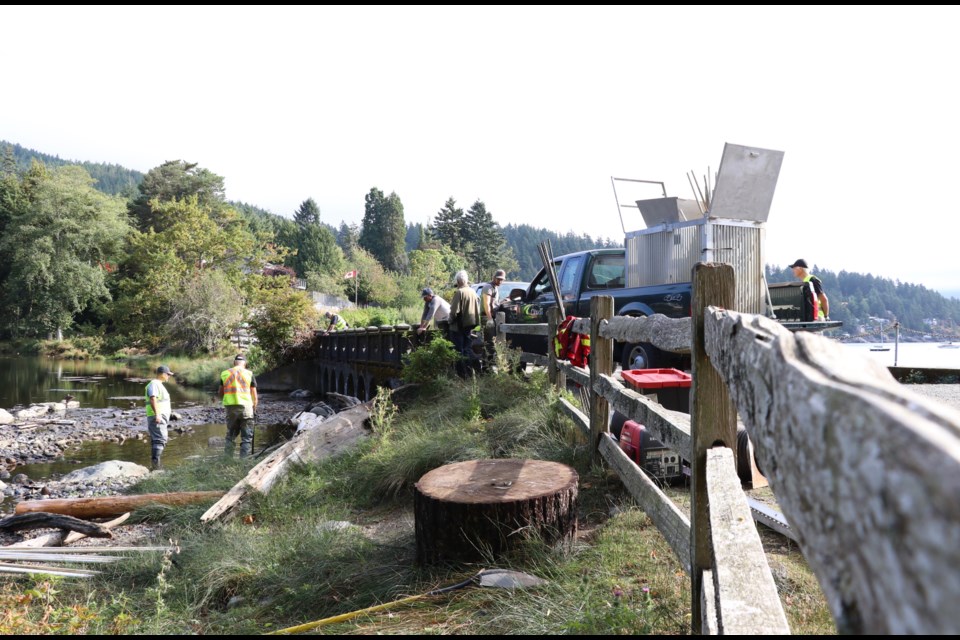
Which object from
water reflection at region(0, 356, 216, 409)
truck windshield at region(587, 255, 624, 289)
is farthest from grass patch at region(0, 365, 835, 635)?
water reflection at region(0, 356, 216, 409)

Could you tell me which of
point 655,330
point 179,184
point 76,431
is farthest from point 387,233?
point 655,330

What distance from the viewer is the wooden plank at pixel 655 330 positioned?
3258 millimetres

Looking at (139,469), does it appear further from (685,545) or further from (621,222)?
(685,545)

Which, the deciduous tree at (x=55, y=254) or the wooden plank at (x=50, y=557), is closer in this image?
the wooden plank at (x=50, y=557)

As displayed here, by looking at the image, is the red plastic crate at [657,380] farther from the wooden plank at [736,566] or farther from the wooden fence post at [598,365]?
the wooden plank at [736,566]

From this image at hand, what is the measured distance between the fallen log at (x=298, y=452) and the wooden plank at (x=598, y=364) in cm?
360

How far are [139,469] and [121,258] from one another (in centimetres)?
4600

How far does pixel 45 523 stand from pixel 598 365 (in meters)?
6.27

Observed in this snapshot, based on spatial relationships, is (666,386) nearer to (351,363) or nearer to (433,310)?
(433,310)

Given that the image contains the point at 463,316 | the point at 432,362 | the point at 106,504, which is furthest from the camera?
the point at 463,316

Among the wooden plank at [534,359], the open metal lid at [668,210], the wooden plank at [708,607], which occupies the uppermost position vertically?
the open metal lid at [668,210]

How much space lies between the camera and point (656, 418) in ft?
11.3

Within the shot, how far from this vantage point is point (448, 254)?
75.5 meters

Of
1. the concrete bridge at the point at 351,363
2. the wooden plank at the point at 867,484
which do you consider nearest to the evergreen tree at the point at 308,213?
the concrete bridge at the point at 351,363
